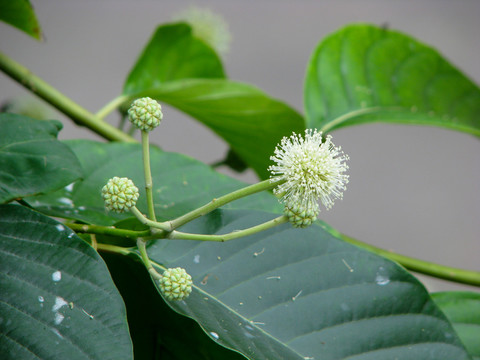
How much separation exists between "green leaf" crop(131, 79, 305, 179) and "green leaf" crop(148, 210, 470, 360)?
0.23m

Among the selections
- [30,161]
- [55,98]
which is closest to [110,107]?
[55,98]

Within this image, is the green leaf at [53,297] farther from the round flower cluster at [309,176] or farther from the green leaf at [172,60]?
the green leaf at [172,60]

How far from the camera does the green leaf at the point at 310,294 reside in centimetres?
29

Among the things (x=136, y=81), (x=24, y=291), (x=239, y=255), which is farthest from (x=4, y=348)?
(x=136, y=81)

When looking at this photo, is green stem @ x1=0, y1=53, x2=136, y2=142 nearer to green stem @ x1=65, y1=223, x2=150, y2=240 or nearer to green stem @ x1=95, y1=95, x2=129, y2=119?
green stem @ x1=95, y1=95, x2=129, y2=119

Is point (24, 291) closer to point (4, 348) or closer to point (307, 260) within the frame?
point (4, 348)

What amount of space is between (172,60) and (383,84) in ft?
0.78

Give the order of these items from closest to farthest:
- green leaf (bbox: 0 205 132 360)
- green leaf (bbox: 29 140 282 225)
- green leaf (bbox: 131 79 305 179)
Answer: green leaf (bbox: 0 205 132 360), green leaf (bbox: 29 140 282 225), green leaf (bbox: 131 79 305 179)

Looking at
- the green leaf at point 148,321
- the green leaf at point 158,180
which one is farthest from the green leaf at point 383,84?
the green leaf at point 148,321

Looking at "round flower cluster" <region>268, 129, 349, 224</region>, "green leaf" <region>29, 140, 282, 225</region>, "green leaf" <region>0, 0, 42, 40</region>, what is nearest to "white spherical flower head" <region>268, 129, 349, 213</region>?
"round flower cluster" <region>268, 129, 349, 224</region>

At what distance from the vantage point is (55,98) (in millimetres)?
471

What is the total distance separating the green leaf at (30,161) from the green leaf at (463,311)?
30 centimetres

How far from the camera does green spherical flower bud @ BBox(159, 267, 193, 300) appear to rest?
247 millimetres

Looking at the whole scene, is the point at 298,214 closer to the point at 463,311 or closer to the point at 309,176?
the point at 309,176
